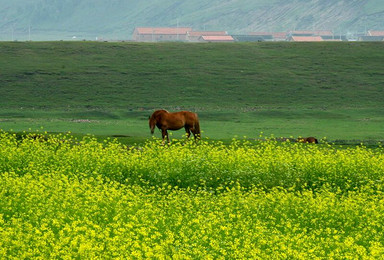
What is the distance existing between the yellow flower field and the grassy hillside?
27.9 metres

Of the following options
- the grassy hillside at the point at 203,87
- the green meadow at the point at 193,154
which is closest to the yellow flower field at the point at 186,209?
the green meadow at the point at 193,154

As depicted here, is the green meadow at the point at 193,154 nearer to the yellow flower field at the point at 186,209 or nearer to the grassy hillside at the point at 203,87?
the yellow flower field at the point at 186,209

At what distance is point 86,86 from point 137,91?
6.21m

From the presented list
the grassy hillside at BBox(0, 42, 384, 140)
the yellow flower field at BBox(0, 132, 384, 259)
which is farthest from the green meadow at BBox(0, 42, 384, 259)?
the grassy hillside at BBox(0, 42, 384, 140)

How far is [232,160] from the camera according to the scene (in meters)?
31.8

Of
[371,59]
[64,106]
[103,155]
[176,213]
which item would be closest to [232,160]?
[103,155]

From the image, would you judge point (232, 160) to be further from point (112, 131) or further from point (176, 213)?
point (112, 131)

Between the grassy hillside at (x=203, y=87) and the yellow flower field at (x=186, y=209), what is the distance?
27.9m

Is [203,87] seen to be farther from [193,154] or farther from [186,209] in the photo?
[186,209]

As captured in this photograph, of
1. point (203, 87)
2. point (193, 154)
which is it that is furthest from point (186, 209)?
point (203, 87)

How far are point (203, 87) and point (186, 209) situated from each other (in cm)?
6956

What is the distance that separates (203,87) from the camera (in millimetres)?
91625

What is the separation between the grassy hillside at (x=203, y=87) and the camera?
70.9 metres

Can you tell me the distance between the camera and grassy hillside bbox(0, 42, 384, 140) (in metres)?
70.9
